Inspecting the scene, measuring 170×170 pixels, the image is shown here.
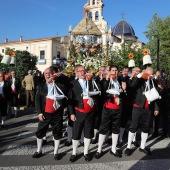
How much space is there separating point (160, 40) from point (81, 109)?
26894 millimetres

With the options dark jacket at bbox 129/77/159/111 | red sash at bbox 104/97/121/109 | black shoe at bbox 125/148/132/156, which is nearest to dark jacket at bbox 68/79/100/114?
red sash at bbox 104/97/121/109

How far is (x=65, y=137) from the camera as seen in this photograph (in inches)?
272

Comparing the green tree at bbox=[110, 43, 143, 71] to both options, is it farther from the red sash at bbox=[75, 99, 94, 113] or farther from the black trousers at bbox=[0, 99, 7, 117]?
the red sash at bbox=[75, 99, 94, 113]

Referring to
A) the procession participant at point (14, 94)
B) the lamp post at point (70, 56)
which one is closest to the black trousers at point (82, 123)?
the lamp post at point (70, 56)

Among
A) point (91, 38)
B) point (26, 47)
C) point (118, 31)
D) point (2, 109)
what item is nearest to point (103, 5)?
point (118, 31)

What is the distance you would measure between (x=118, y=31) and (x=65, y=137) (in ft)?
223

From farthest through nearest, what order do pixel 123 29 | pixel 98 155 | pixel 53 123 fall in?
pixel 123 29 → pixel 98 155 → pixel 53 123

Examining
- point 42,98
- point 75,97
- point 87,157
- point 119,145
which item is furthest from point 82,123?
point 119,145

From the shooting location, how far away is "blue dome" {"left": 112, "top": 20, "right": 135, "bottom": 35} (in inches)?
2800

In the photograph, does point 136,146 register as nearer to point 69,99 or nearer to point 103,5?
point 69,99

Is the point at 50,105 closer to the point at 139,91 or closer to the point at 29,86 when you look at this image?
the point at 139,91

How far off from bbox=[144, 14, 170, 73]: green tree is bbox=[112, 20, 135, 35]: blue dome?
38815 mm

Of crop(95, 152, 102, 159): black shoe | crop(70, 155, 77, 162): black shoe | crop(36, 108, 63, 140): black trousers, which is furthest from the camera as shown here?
crop(95, 152, 102, 159): black shoe

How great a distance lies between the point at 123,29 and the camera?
235 ft
